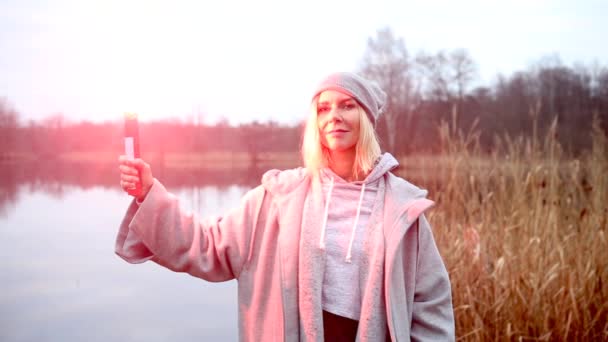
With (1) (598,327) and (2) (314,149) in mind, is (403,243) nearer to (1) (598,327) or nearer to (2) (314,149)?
(2) (314,149)

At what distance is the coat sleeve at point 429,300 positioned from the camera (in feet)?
5.62

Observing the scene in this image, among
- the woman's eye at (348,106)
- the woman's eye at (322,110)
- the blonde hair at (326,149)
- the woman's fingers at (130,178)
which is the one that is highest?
the woman's eye at (348,106)

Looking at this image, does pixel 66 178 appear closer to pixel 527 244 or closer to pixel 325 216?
pixel 527 244

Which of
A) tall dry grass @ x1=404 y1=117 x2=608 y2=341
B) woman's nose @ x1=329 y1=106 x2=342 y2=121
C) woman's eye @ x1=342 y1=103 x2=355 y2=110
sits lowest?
tall dry grass @ x1=404 y1=117 x2=608 y2=341

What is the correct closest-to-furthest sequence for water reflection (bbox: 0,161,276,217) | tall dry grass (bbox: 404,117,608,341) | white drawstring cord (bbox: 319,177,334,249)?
white drawstring cord (bbox: 319,177,334,249) → tall dry grass (bbox: 404,117,608,341) → water reflection (bbox: 0,161,276,217)

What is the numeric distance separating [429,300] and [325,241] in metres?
0.39

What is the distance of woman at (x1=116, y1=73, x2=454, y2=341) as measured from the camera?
5.19 ft

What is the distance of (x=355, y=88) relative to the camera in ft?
5.55

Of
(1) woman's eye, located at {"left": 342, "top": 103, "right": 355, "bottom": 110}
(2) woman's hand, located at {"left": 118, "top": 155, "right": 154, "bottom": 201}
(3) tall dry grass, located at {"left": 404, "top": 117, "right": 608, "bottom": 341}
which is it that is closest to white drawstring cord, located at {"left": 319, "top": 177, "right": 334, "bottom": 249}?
(1) woman's eye, located at {"left": 342, "top": 103, "right": 355, "bottom": 110}

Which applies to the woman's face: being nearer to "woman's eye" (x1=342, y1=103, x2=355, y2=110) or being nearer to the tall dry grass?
"woman's eye" (x1=342, y1=103, x2=355, y2=110)

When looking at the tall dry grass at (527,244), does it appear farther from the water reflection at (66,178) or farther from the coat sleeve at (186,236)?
the water reflection at (66,178)

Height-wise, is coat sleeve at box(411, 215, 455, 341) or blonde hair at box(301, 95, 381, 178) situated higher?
blonde hair at box(301, 95, 381, 178)

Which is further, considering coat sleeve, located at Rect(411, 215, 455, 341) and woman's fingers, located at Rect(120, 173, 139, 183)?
coat sleeve, located at Rect(411, 215, 455, 341)

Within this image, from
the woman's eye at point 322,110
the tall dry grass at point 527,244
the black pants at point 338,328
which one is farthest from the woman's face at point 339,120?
the tall dry grass at point 527,244
